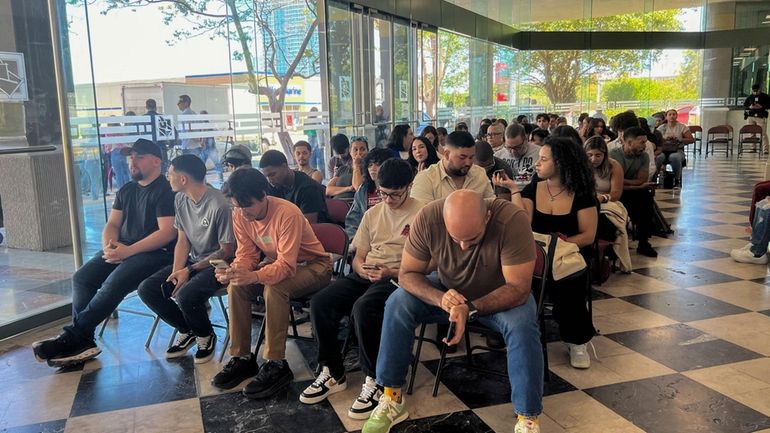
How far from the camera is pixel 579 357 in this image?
312 centimetres

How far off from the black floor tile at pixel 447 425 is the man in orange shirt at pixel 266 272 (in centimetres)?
73

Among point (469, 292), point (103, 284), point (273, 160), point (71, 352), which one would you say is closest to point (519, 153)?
point (273, 160)

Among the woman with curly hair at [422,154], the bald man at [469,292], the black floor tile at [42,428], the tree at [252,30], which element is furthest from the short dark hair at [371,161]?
the tree at [252,30]

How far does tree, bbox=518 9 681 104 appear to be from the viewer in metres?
16.6

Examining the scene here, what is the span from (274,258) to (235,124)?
344 cm

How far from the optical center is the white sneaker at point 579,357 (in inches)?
122

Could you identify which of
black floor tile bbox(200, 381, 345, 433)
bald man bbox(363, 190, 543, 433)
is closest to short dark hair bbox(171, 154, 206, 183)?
black floor tile bbox(200, 381, 345, 433)

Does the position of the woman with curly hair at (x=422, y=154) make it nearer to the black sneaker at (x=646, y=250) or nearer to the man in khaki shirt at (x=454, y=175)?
the man in khaki shirt at (x=454, y=175)

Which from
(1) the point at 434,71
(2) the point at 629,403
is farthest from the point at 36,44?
(1) the point at 434,71

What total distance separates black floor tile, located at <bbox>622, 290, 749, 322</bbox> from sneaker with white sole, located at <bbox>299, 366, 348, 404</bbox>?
7.41 feet

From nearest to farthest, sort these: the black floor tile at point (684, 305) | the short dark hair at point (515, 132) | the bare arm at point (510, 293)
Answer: the bare arm at point (510, 293)
the black floor tile at point (684, 305)
the short dark hair at point (515, 132)

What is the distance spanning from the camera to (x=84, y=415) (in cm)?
281

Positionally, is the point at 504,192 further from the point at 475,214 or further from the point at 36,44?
the point at 36,44

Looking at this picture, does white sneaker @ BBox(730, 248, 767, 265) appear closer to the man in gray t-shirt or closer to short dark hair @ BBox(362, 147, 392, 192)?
short dark hair @ BBox(362, 147, 392, 192)
